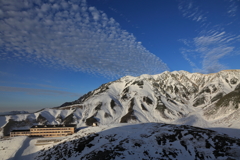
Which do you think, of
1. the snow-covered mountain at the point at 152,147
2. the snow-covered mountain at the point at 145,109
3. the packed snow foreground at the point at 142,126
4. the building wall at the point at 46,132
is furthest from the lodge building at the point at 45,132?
the snow-covered mountain at the point at 145,109

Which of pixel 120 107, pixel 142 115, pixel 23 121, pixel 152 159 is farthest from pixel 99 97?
pixel 152 159

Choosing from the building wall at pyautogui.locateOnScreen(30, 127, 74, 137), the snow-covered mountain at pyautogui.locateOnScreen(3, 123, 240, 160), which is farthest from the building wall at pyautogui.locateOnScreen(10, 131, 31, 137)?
the snow-covered mountain at pyautogui.locateOnScreen(3, 123, 240, 160)

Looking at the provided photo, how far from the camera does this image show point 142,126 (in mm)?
58000

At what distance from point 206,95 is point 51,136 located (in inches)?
7081

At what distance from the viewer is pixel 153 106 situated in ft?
533

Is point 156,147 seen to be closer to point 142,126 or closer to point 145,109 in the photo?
point 142,126

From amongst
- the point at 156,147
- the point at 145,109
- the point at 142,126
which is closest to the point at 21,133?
the point at 142,126

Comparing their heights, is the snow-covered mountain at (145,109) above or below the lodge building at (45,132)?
above

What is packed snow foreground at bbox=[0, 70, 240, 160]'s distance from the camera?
34812 millimetres

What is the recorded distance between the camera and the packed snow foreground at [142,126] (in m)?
34.8

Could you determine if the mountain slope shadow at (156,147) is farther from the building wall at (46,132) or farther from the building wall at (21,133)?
the building wall at (21,133)

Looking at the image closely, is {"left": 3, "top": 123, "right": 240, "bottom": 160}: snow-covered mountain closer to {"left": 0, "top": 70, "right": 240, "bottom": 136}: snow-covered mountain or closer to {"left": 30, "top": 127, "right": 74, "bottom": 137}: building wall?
{"left": 30, "top": 127, "right": 74, "bottom": 137}: building wall

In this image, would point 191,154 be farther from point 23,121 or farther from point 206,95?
point 206,95

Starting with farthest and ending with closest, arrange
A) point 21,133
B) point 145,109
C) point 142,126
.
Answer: point 145,109 < point 21,133 < point 142,126
